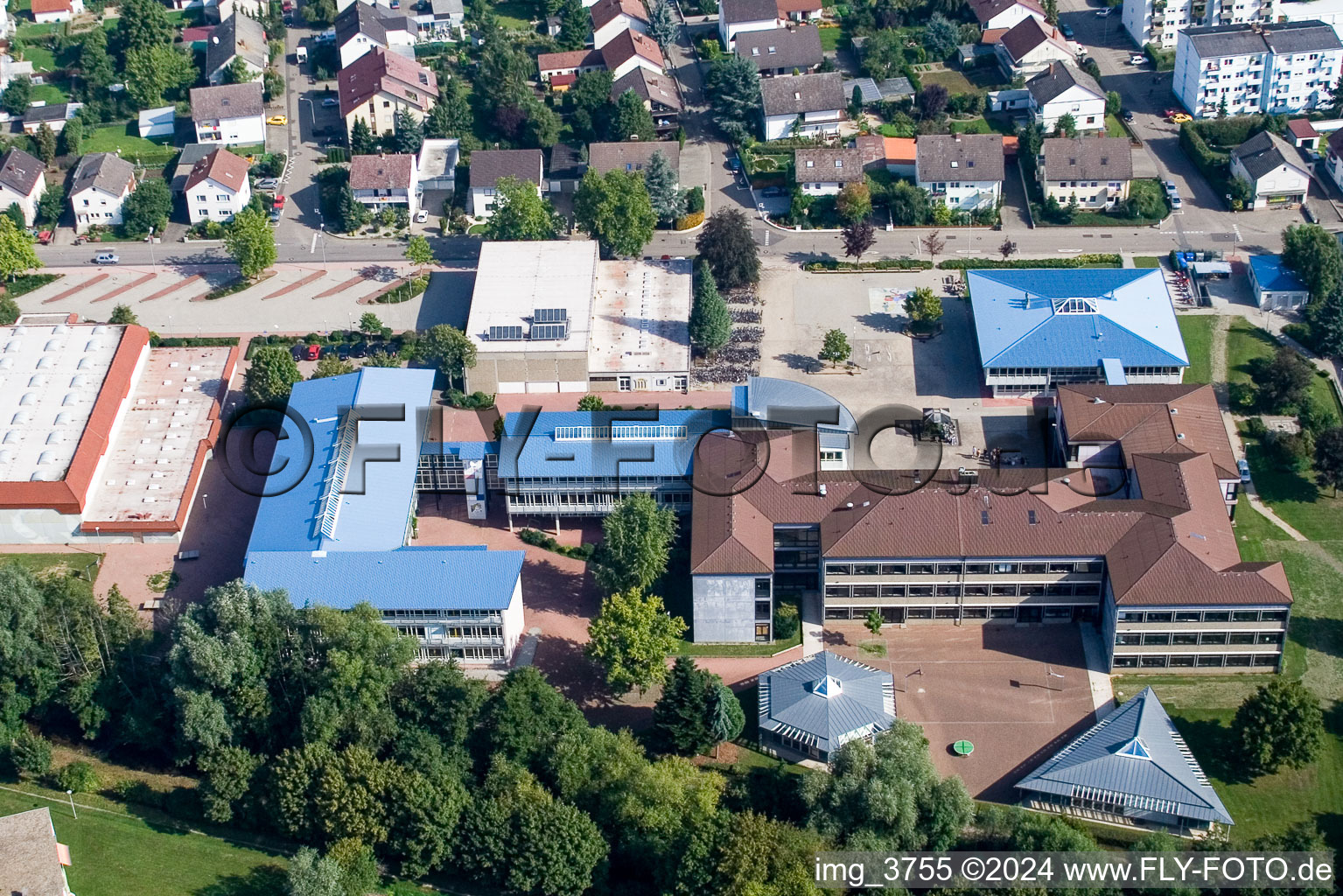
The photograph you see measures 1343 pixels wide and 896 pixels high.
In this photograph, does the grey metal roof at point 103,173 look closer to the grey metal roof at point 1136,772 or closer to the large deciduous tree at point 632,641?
the large deciduous tree at point 632,641

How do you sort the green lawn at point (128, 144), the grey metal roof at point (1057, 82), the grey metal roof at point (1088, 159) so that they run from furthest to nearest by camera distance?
the green lawn at point (128, 144) → the grey metal roof at point (1057, 82) → the grey metal roof at point (1088, 159)

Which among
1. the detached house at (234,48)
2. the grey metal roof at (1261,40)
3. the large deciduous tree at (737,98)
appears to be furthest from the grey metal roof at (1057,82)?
the detached house at (234,48)

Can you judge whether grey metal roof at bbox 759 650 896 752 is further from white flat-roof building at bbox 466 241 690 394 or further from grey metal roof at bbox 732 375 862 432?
white flat-roof building at bbox 466 241 690 394

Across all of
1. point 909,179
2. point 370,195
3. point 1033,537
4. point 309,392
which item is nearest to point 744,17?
point 909,179

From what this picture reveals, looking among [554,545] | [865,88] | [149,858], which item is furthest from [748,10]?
[149,858]

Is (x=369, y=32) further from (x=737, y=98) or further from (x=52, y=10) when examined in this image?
(x=737, y=98)

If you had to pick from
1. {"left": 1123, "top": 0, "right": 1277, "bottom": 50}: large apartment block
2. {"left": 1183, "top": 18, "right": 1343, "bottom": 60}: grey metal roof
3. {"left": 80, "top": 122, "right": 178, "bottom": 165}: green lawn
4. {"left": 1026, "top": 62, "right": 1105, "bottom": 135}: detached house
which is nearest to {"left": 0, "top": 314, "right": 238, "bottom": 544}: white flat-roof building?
{"left": 80, "top": 122, "right": 178, "bottom": 165}: green lawn
